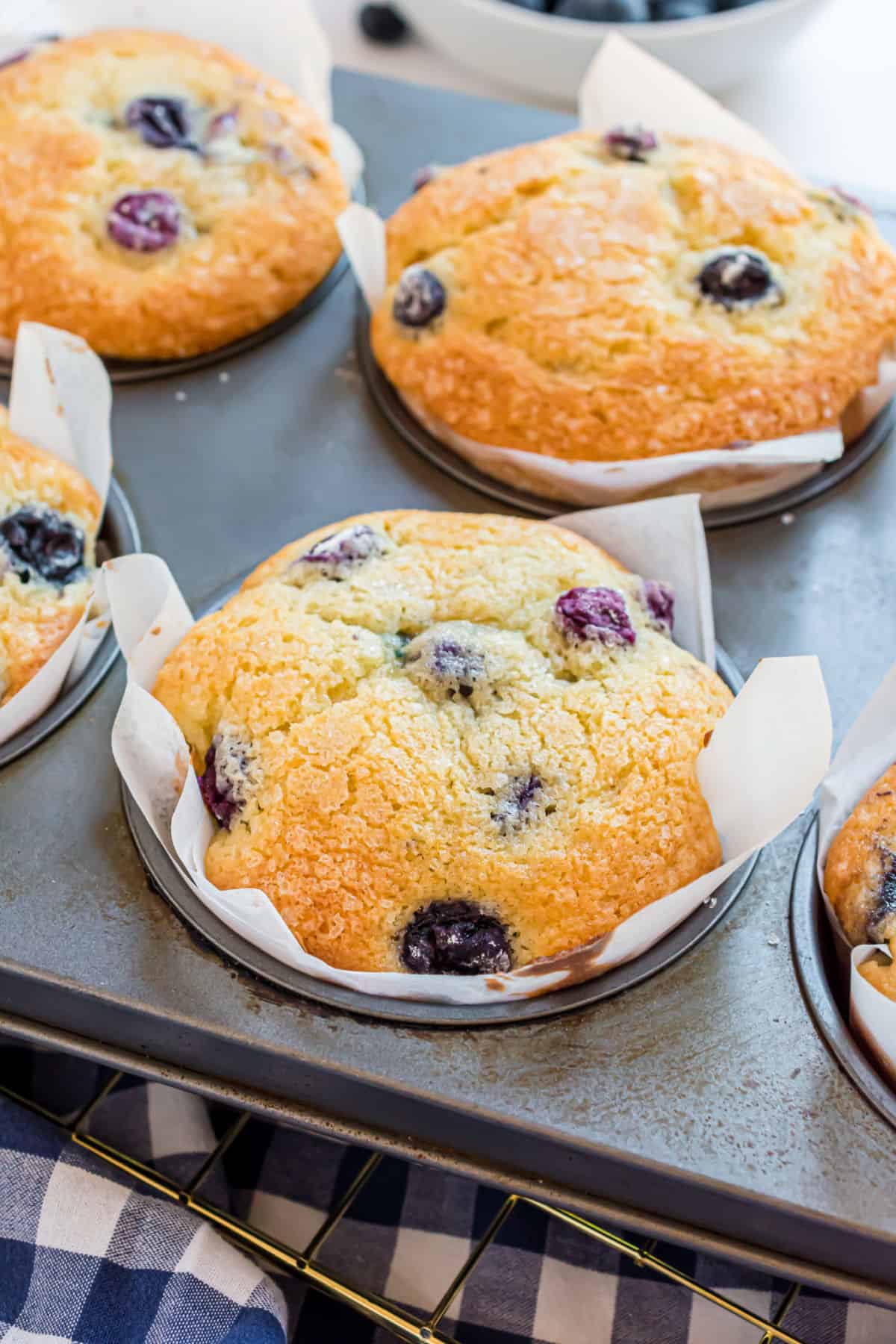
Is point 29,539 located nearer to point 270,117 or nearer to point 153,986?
Answer: point 153,986

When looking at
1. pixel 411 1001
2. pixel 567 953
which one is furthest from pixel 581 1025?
pixel 411 1001

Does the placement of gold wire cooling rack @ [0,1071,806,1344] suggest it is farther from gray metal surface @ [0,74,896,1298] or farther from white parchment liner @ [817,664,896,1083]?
white parchment liner @ [817,664,896,1083]

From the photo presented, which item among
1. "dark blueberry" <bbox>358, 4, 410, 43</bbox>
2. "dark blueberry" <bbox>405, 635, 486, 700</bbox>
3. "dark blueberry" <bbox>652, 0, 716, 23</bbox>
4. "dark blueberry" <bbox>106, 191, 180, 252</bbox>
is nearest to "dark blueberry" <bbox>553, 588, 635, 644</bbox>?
"dark blueberry" <bbox>405, 635, 486, 700</bbox>

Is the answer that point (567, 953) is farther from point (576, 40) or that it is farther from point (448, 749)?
point (576, 40)

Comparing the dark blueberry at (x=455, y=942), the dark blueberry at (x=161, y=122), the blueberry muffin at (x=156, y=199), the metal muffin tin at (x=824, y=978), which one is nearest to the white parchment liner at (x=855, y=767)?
the metal muffin tin at (x=824, y=978)

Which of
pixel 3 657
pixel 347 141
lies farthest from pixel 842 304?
pixel 3 657

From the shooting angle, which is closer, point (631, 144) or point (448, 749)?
point (448, 749)

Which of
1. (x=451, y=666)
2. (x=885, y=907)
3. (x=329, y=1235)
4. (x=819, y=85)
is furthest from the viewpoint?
(x=819, y=85)
